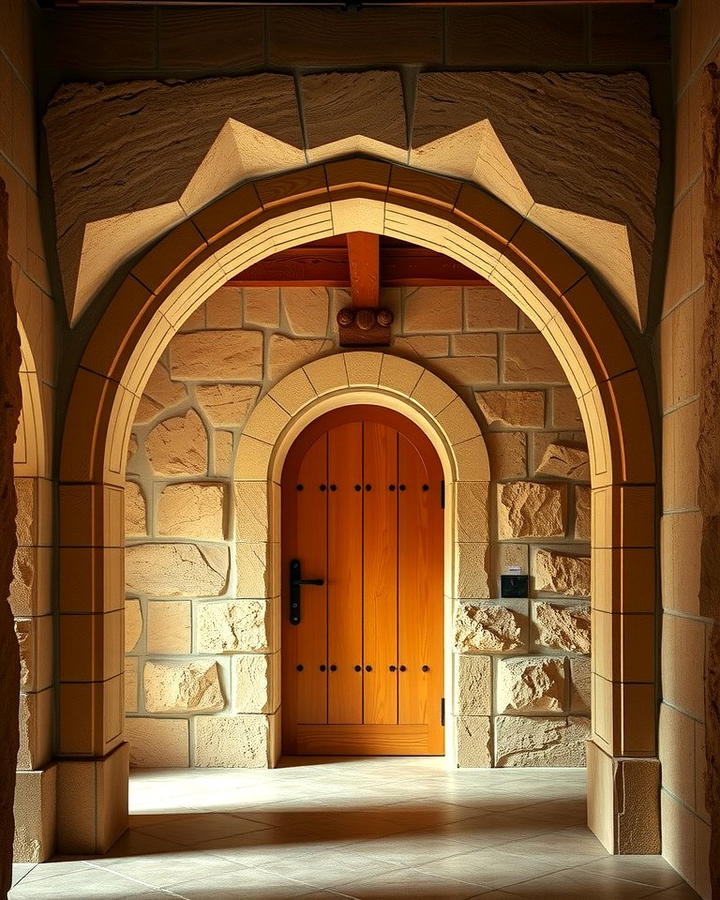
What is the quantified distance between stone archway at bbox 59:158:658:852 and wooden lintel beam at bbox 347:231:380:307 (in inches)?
16.2

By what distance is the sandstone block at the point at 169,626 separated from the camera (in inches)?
219

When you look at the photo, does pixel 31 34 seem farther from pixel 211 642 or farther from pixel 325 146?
pixel 211 642

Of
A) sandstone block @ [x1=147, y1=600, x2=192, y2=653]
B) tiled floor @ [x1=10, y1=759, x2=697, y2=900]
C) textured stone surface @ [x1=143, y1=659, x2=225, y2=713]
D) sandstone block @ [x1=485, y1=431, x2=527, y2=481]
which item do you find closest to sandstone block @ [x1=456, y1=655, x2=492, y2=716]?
tiled floor @ [x1=10, y1=759, x2=697, y2=900]

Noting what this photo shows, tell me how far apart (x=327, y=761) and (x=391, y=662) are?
0.60 m

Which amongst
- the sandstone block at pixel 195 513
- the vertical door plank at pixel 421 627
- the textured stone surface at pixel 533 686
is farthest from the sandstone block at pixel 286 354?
the textured stone surface at pixel 533 686

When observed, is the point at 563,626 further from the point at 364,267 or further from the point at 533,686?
the point at 364,267

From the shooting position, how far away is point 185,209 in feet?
12.7

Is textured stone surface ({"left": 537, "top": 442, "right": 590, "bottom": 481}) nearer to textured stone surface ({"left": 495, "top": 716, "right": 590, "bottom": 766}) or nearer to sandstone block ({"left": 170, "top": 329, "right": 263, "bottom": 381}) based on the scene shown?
textured stone surface ({"left": 495, "top": 716, "right": 590, "bottom": 766})

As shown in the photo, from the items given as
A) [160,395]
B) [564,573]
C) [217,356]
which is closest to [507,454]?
[564,573]

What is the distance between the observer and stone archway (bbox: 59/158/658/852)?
3779 mm

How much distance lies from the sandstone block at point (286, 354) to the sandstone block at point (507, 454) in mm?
990

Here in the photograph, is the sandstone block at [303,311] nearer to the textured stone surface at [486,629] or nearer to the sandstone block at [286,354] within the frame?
the sandstone block at [286,354]

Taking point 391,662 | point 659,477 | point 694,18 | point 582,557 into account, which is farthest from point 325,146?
point 391,662

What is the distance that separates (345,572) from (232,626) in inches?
28.3
